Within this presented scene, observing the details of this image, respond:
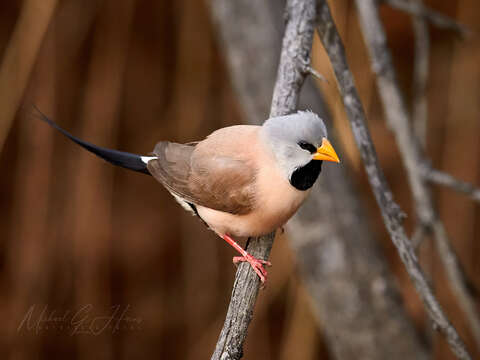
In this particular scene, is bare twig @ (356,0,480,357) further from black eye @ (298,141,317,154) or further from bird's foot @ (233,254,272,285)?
bird's foot @ (233,254,272,285)

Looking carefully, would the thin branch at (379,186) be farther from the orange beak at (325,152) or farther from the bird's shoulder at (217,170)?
the bird's shoulder at (217,170)

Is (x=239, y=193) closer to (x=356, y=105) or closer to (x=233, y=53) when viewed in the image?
(x=356, y=105)

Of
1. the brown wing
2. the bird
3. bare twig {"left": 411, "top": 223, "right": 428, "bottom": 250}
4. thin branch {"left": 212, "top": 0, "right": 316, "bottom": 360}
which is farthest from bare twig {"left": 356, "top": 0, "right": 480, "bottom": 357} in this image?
the brown wing

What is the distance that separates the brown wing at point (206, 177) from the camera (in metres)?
1.44

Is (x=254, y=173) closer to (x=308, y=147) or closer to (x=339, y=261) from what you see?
(x=308, y=147)

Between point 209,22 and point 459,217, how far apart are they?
1.86 metres

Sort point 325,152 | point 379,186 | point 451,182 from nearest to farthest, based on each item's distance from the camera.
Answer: point 325,152 < point 379,186 < point 451,182

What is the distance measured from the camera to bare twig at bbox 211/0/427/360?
2277mm

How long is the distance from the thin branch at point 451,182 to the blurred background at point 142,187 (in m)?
0.40

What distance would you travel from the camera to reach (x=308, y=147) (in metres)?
1.41

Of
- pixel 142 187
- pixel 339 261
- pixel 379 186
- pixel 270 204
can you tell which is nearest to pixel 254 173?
pixel 270 204

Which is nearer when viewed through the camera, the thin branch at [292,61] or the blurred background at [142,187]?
the thin branch at [292,61]

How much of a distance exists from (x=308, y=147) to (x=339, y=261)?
1.01 metres
